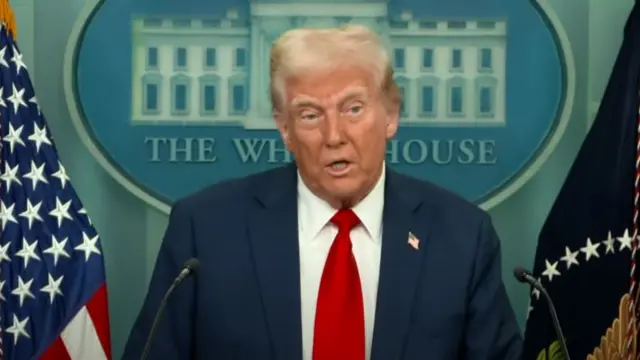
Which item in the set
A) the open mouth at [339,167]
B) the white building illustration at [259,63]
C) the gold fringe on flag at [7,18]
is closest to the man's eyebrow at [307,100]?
the open mouth at [339,167]

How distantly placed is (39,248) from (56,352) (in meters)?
0.28

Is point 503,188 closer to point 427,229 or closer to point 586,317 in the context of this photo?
point 586,317

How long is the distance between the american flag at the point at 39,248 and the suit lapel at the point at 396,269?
3.16 ft

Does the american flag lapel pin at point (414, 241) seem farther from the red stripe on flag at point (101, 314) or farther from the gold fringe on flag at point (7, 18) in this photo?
the gold fringe on flag at point (7, 18)

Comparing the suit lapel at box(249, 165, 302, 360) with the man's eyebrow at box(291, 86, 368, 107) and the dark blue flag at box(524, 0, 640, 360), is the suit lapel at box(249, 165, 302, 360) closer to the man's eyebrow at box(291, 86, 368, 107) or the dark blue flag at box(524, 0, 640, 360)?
the man's eyebrow at box(291, 86, 368, 107)

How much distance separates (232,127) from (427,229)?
1023mm

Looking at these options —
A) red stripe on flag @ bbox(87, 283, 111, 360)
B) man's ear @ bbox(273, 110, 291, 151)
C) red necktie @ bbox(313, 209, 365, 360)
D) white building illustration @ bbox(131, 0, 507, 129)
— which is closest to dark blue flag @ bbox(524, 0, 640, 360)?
white building illustration @ bbox(131, 0, 507, 129)

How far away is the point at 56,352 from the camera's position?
2691 mm

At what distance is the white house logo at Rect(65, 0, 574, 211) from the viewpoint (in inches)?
117

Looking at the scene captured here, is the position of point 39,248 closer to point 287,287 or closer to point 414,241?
point 287,287

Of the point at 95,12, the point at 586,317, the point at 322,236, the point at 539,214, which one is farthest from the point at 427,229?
the point at 95,12

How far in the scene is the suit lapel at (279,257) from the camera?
2021 mm

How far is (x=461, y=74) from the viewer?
3002 millimetres

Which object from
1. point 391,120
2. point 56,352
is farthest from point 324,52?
point 56,352
